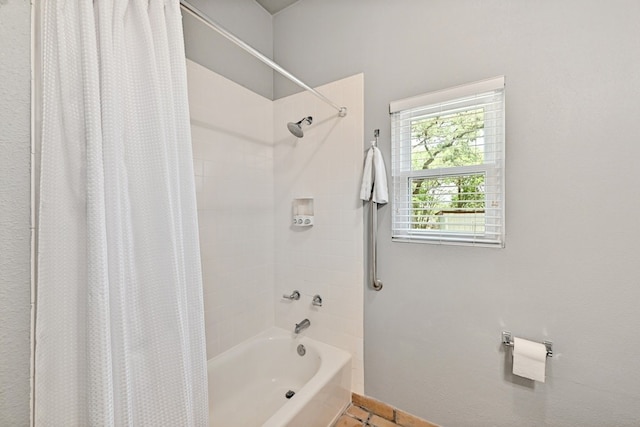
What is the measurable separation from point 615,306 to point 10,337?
2.09 metres

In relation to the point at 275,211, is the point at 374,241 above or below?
below

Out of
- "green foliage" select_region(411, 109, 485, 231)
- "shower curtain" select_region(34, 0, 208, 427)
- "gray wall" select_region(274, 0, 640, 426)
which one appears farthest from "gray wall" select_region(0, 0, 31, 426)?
"green foliage" select_region(411, 109, 485, 231)

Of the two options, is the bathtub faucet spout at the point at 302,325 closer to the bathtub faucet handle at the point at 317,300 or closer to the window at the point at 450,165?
the bathtub faucet handle at the point at 317,300

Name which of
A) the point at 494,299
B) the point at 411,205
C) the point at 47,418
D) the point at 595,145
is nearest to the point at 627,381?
the point at 494,299

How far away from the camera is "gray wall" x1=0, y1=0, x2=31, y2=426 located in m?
0.61

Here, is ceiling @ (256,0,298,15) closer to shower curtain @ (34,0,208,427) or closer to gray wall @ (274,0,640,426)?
gray wall @ (274,0,640,426)

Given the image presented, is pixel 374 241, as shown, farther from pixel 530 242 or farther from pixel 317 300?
pixel 530 242

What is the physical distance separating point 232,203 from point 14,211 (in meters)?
1.17

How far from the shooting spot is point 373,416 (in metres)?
1.58

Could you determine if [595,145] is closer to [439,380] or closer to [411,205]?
[411,205]

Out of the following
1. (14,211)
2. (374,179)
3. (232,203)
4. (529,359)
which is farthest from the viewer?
(232,203)

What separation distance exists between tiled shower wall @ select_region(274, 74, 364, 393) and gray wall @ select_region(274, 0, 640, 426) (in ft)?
0.50

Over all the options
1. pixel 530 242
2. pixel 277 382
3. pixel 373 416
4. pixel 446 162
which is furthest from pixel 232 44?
pixel 373 416

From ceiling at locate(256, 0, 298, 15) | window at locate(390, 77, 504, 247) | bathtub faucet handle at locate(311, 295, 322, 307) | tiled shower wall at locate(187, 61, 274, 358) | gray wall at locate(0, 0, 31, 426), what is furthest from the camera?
ceiling at locate(256, 0, 298, 15)
